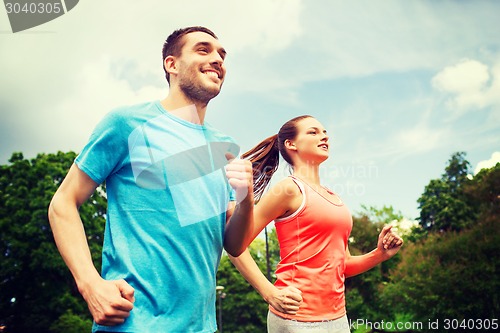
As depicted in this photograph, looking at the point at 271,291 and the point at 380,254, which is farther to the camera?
the point at 380,254

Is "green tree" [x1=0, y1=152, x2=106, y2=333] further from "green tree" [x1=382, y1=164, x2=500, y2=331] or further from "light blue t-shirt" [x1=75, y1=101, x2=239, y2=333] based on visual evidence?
"light blue t-shirt" [x1=75, y1=101, x2=239, y2=333]

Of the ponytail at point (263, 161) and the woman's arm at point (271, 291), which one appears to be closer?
the woman's arm at point (271, 291)

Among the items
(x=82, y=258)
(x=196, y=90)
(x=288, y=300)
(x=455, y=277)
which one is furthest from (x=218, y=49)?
(x=455, y=277)

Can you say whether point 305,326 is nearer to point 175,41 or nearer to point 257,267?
point 257,267

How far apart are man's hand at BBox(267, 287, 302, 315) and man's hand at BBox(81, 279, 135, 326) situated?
5.03 feet

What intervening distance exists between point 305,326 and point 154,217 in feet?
5.94

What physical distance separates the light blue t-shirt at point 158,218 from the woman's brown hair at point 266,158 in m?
2.18

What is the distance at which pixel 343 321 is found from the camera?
3664mm

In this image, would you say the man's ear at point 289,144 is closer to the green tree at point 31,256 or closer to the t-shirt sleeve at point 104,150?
the t-shirt sleeve at point 104,150

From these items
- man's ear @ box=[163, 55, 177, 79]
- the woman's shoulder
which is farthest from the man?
the woman's shoulder

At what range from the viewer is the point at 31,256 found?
2578 cm

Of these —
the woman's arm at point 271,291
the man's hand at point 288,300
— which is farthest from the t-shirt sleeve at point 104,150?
the man's hand at point 288,300

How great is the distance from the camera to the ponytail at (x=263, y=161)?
4.71m

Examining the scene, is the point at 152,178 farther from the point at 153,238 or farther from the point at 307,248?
the point at 307,248
